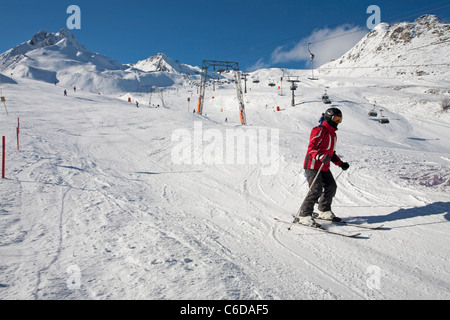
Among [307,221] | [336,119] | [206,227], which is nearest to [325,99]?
[336,119]

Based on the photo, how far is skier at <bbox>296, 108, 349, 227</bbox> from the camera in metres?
4.41

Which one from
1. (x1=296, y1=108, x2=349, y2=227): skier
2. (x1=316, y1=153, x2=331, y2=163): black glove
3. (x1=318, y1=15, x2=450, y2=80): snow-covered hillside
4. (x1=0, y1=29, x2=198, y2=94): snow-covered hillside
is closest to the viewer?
(x1=316, y1=153, x2=331, y2=163): black glove

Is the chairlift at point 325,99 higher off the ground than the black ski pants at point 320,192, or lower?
higher

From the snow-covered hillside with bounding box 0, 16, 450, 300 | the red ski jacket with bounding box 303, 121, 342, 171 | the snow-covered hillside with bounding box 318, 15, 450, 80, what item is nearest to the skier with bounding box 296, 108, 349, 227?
the red ski jacket with bounding box 303, 121, 342, 171

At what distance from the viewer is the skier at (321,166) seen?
14.5 feet

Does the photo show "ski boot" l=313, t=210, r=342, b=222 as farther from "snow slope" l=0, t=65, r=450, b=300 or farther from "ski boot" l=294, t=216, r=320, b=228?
"ski boot" l=294, t=216, r=320, b=228

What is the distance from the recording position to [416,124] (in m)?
31.7

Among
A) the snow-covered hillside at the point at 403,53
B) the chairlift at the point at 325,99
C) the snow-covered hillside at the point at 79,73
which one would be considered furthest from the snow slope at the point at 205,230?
the snow-covered hillside at the point at 79,73

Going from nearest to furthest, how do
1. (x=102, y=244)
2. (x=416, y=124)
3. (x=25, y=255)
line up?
(x=25, y=255)
(x=102, y=244)
(x=416, y=124)

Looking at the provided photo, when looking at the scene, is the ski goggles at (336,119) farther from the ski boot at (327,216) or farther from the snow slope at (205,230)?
the snow slope at (205,230)

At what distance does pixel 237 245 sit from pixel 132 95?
9199 centimetres

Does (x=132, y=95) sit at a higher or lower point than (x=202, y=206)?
higher
